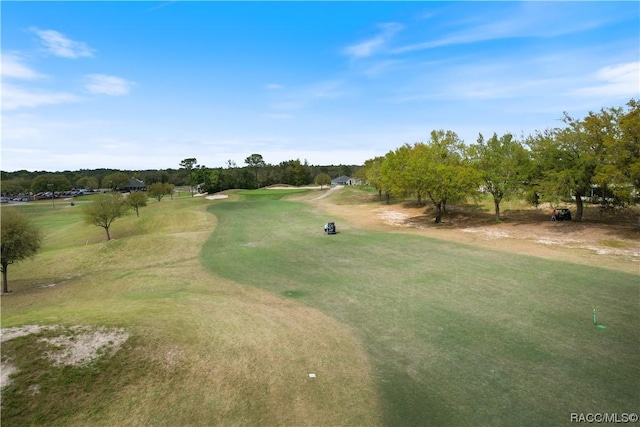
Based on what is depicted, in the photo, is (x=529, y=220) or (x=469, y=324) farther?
(x=529, y=220)

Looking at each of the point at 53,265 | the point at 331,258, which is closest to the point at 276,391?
the point at 331,258

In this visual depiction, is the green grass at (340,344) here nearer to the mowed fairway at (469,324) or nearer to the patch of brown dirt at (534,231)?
the mowed fairway at (469,324)

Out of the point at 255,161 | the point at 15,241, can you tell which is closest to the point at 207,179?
the point at 255,161

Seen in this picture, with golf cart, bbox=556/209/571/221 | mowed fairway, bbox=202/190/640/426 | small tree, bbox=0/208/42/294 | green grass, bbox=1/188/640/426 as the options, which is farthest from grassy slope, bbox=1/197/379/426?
golf cart, bbox=556/209/571/221

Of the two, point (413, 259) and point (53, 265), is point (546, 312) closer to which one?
point (413, 259)

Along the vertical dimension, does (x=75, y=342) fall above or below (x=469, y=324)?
above

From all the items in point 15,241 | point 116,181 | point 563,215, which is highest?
point 116,181

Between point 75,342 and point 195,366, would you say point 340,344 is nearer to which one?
point 195,366

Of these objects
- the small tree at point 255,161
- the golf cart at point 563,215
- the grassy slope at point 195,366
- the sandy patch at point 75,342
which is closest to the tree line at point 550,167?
the golf cart at point 563,215
